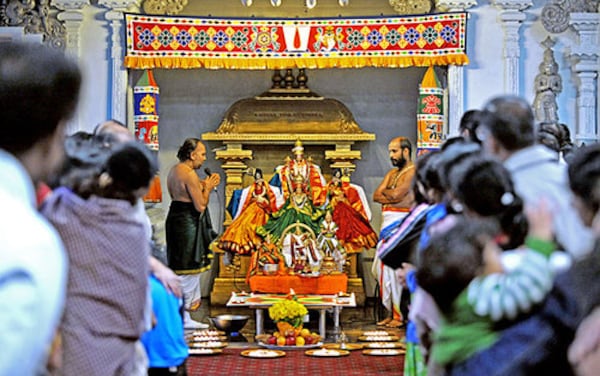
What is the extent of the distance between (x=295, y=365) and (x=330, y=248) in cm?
265

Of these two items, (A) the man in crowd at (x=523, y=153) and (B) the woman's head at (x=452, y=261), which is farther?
(A) the man in crowd at (x=523, y=153)

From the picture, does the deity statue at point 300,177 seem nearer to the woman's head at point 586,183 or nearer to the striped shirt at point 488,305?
the woman's head at point 586,183

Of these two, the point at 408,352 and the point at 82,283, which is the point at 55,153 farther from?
the point at 408,352

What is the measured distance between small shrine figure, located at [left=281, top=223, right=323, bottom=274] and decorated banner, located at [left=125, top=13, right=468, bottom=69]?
1.65m

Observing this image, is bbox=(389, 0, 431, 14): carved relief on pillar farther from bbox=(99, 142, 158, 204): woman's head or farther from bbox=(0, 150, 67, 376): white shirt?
bbox=(0, 150, 67, 376): white shirt

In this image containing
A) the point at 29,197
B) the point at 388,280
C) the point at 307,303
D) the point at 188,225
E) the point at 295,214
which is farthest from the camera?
the point at 295,214

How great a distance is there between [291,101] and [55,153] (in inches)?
384

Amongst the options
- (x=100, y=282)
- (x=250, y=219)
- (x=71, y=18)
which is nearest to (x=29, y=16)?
(x=71, y=18)

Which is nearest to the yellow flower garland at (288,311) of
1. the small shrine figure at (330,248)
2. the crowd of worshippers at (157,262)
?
the small shrine figure at (330,248)

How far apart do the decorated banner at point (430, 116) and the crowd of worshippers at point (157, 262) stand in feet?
18.2

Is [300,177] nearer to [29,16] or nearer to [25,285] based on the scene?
[29,16]

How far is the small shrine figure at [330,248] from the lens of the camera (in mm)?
9672

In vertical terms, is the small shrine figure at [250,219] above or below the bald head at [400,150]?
below

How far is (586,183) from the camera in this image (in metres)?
2.72
